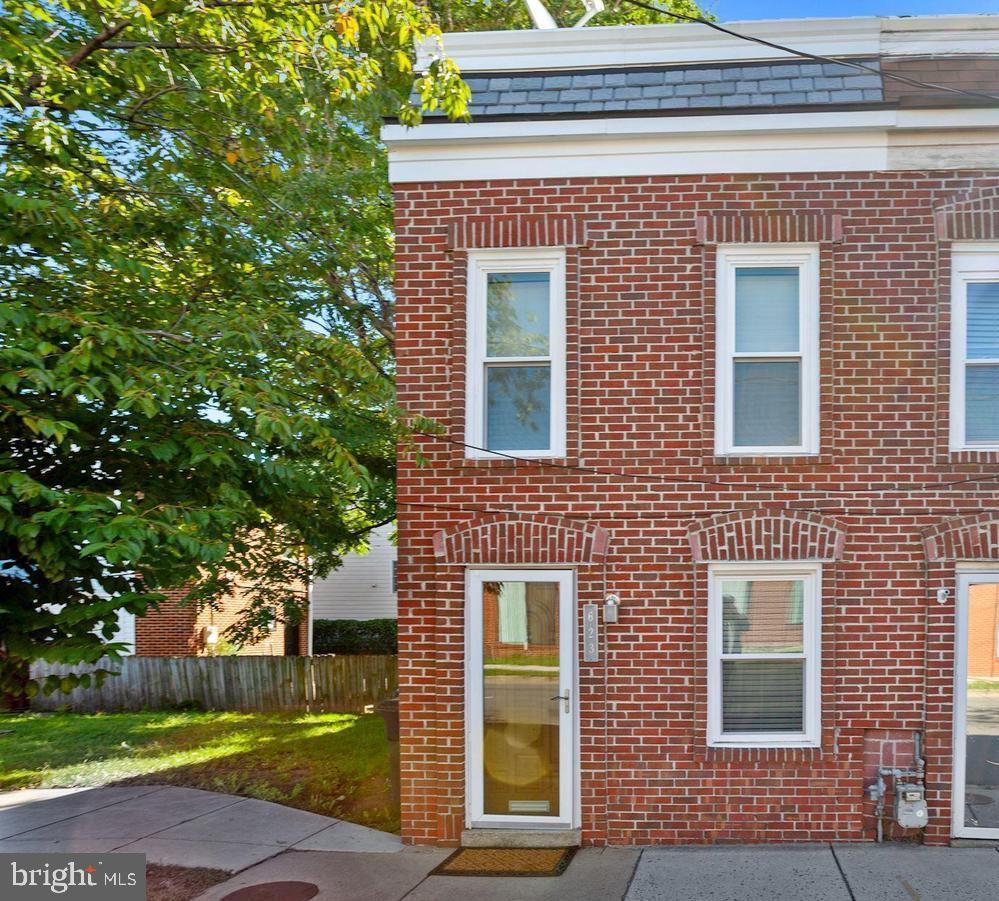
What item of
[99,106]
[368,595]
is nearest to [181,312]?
[99,106]

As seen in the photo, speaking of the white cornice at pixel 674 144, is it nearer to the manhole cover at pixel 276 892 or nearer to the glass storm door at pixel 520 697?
the glass storm door at pixel 520 697

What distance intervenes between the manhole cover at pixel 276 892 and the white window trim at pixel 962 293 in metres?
6.28

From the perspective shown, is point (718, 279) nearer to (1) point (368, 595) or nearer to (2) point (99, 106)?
(2) point (99, 106)

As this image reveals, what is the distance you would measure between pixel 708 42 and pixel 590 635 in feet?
17.2

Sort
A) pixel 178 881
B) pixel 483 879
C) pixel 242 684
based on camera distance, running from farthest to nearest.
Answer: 1. pixel 242 684
2. pixel 178 881
3. pixel 483 879

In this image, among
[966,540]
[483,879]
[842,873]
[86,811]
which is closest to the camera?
[842,873]

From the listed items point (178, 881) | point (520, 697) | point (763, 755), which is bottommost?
point (178, 881)

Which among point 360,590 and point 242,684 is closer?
point 242,684

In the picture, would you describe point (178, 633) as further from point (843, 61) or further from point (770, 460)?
point (843, 61)

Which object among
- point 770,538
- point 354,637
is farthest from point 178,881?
point 354,637

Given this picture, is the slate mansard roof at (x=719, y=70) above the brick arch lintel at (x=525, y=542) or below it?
above

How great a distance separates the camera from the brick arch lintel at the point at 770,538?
24.2ft

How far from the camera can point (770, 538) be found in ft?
24.2

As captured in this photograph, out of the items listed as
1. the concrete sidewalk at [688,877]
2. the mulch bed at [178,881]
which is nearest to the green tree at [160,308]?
the mulch bed at [178,881]
